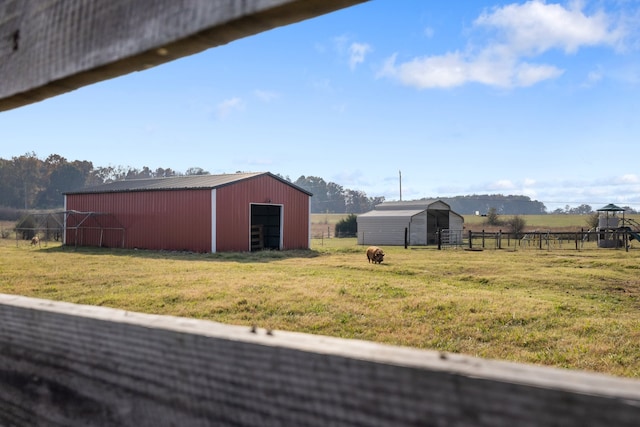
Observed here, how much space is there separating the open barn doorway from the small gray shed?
1299 cm

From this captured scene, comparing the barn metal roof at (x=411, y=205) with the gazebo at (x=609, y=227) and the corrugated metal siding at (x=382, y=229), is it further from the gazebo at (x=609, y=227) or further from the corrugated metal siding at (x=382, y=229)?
the gazebo at (x=609, y=227)

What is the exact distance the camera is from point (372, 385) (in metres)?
0.70

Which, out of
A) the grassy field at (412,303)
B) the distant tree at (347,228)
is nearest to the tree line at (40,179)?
the distant tree at (347,228)

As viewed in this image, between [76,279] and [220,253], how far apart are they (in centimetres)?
1012

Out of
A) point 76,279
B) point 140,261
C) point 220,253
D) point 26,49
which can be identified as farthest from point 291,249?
point 26,49

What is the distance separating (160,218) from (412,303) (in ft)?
62.2

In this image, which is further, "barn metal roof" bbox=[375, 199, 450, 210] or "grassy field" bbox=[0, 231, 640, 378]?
"barn metal roof" bbox=[375, 199, 450, 210]

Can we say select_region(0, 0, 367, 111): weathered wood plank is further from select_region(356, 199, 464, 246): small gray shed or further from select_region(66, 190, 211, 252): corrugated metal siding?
select_region(356, 199, 464, 246): small gray shed

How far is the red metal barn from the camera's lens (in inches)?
928

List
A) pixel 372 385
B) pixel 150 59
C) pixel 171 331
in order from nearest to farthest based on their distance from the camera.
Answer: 1. pixel 372 385
2. pixel 171 331
3. pixel 150 59

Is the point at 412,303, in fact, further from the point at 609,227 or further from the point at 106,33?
the point at 609,227

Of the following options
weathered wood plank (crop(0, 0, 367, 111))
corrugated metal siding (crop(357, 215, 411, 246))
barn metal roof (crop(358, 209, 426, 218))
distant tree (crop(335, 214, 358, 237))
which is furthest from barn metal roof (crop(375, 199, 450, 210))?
weathered wood plank (crop(0, 0, 367, 111))

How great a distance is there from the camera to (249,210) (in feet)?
82.6

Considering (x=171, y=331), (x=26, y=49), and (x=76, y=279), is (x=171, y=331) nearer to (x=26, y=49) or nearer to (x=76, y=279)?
(x=26, y=49)
